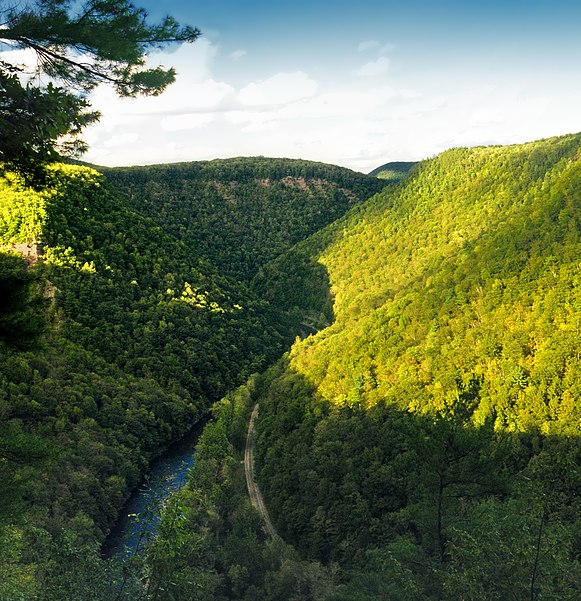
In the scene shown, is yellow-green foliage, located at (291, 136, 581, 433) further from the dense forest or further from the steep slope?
the dense forest

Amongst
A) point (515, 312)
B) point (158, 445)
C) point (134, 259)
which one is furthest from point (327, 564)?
point (134, 259)

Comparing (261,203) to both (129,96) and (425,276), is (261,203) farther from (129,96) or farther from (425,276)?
(129,96)

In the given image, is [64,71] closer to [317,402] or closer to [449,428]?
[449,428]

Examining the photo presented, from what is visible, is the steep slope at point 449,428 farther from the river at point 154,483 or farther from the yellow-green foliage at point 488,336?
the river at point 154,483

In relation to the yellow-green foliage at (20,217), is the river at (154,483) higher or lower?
lower

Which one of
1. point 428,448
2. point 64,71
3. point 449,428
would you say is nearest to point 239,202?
point 449,428

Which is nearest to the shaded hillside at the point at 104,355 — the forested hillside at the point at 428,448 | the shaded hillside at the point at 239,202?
the forested hillside at the point at 428,448
